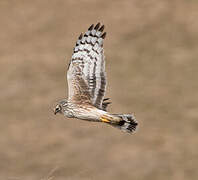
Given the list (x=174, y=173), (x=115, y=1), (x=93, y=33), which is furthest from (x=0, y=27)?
(x=93, y=33)

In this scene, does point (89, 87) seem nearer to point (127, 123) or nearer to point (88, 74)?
point (88, 74)

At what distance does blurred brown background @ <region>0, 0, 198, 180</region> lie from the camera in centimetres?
2002

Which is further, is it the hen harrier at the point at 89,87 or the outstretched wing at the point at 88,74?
the outstretched wing at the point at 88,74

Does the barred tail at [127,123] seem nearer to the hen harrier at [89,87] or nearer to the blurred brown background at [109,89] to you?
the hen harrier at [89,87]

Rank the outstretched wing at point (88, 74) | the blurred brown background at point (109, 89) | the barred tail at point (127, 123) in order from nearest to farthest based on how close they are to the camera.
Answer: the barred tail at point (127, 123), the outstretched wing at point (88, 74), the blurred brown background at point (109, 89)

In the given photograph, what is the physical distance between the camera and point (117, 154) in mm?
20219

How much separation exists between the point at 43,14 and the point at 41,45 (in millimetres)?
1251

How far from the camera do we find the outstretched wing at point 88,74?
35.3ft

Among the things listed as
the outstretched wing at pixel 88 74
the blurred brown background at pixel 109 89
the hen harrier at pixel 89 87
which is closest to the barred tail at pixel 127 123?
the hen harrier at pixel 89 87

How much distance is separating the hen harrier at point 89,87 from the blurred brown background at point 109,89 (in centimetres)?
717

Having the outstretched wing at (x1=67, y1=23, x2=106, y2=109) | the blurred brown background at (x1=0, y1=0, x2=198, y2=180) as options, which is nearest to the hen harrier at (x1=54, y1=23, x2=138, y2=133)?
the outstretched wing at (x1=67, y1=23, x2=106, y2=109)

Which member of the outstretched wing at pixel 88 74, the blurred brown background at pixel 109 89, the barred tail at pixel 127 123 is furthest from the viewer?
the blurred brown background at pixel 109 89

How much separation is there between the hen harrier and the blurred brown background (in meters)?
7.17

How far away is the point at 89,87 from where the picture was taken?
35.4ft
